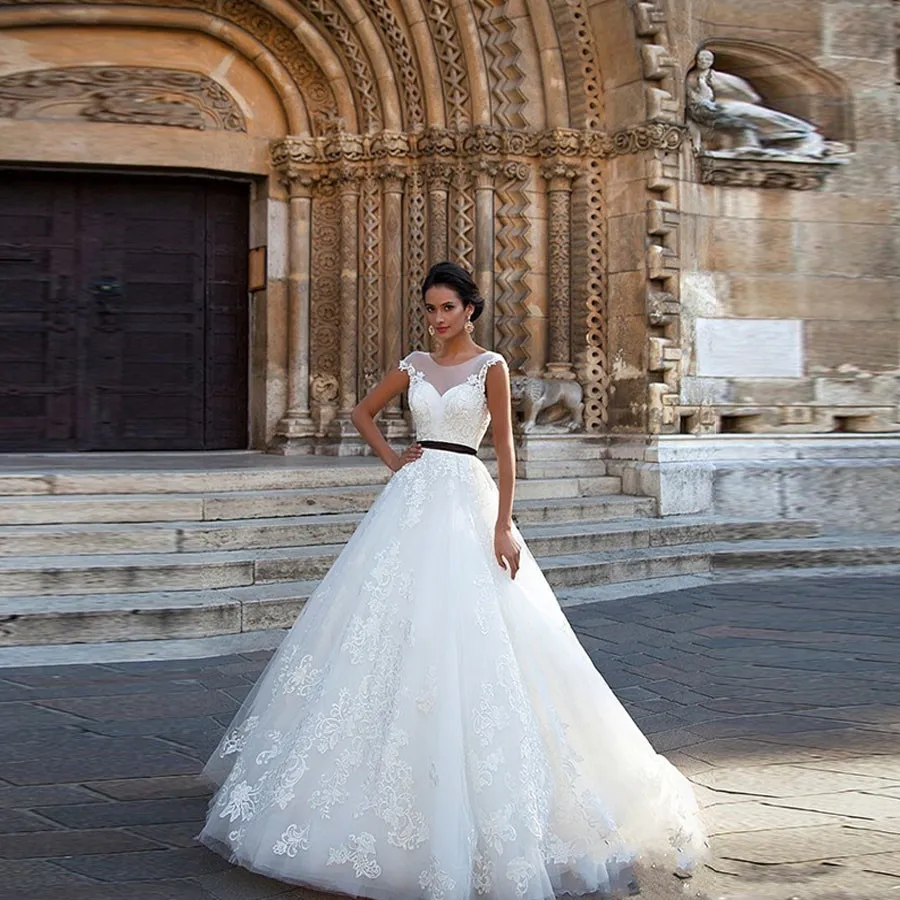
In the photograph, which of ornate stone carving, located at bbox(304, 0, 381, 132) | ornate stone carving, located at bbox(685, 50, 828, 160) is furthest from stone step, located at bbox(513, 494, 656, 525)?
ornate stone carving, located at bbox(304, 0, 381, 132)

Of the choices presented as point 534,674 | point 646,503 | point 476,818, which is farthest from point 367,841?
point 646,503

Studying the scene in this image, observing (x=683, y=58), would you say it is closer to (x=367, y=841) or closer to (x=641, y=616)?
(x=641, y=616)

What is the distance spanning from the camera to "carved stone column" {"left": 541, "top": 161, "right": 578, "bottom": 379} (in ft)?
30.2

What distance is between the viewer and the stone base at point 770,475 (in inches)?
343

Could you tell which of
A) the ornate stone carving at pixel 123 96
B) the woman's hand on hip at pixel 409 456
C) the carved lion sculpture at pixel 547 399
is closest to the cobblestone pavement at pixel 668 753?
the woman's hand on hip at pixel 409 456

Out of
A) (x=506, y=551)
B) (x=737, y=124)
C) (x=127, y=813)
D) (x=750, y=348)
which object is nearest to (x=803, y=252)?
(x=750, y=348)

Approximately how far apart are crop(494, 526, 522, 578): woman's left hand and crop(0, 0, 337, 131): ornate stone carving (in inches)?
288

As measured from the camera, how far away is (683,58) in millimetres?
9086

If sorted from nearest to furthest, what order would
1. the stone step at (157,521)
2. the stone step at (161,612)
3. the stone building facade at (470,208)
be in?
the stone step at (161,612)
the stone step at (157,521)
the stone building facade at (470,208)

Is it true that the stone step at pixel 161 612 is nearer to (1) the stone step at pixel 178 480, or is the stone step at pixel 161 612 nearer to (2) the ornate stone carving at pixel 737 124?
(1) the stone step at pixel 178 480

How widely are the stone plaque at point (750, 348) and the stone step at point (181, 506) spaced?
3.07 metres

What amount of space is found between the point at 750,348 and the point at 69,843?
727 cm

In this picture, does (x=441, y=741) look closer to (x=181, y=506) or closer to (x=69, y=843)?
(x=69, y=843)

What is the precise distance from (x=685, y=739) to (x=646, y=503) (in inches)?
174
